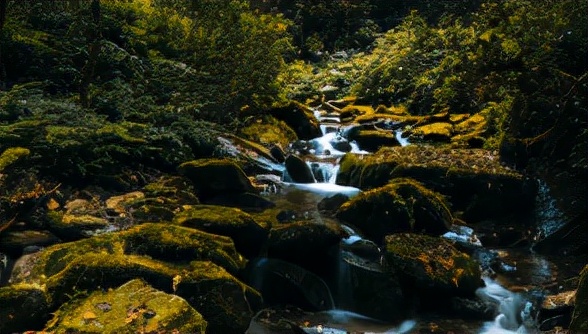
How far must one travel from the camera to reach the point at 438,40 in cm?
2430

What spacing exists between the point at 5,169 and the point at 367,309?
610 centimetres

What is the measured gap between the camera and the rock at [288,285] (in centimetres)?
768

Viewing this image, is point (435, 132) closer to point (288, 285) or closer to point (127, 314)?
point (288, 285)

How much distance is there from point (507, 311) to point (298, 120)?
1116 cm

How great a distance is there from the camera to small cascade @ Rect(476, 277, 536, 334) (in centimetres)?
738

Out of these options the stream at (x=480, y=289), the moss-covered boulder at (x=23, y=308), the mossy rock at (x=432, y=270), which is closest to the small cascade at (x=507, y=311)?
the stream at (x=480, y=289)

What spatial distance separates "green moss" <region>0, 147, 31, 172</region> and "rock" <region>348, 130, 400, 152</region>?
1026 centimetres

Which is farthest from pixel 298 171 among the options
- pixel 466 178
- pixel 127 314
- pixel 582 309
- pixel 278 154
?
pixel 127 314

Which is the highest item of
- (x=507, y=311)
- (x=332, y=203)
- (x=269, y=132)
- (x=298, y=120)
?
(x=298, y=120)

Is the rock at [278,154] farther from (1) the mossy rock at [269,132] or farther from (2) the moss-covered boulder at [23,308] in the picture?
(2) the moss-covered boulder at [23,308]

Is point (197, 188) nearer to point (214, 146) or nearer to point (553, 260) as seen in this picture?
point (214, 146)

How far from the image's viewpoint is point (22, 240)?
7129 mm

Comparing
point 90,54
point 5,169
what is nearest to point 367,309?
point 5,169

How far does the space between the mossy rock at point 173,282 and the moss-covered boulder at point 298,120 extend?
36.8ft
